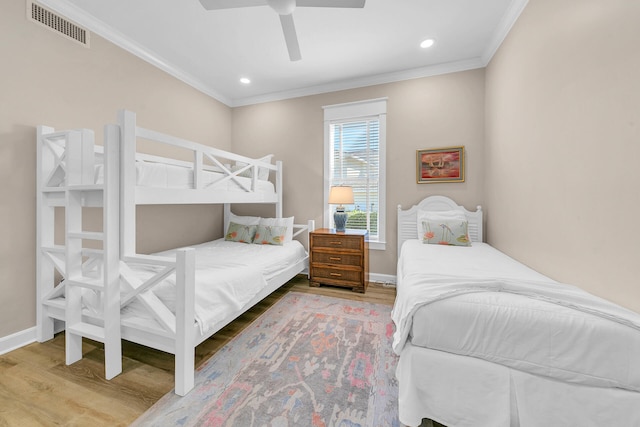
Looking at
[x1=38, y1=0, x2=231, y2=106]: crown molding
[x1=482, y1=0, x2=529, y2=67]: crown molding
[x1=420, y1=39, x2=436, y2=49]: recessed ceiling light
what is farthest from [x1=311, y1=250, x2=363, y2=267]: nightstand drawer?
[x1=38, y1=0, x2=231, y2=106]: crown molding

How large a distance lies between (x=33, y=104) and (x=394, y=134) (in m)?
3.53

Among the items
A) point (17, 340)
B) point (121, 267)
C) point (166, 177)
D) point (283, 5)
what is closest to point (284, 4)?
point (283, 5)

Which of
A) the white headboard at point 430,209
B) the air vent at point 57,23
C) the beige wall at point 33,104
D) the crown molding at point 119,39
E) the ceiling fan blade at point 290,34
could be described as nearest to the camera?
the ceiling fan blade at point 290,34

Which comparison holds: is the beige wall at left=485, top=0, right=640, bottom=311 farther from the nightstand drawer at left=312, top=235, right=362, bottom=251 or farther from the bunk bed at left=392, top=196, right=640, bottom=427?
the nightstand drawer at left=312, top=235, right=362, bottom=251

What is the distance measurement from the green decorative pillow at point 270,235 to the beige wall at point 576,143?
247 centimetres

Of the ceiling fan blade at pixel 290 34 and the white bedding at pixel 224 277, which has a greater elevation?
the ceiling fan blade at pixel 290 34

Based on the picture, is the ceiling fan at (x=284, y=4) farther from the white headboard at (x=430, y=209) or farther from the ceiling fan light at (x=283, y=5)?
the white headboard at (x=430, y=209)

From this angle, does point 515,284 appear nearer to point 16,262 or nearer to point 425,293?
point 425,293

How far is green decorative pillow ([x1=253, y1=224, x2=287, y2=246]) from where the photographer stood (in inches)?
128

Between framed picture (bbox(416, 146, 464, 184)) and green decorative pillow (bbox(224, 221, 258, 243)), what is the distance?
2.31 meters

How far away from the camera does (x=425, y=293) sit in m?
1.24

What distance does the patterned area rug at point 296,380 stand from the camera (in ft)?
4.23

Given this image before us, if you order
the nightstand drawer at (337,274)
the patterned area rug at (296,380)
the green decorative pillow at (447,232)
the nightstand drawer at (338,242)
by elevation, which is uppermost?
the green decorative pillow at (447,232)

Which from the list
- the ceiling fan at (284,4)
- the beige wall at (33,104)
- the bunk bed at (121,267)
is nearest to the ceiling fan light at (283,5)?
the ceiling fan at (284,4)
